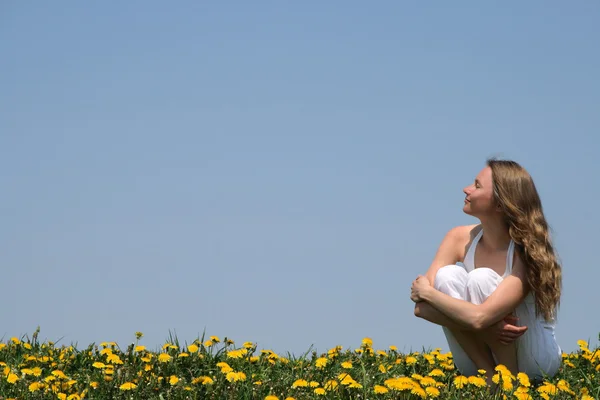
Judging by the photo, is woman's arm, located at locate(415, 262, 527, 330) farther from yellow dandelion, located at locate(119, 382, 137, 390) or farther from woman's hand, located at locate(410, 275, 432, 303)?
yellow dandelion, located at locate(119, 382, 137, 390)

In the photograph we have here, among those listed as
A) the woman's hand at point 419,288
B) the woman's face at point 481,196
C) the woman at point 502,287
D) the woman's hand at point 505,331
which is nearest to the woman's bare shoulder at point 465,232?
the woman at point 502,287

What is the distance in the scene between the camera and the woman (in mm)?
5273

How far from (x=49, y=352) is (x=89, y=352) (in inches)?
21.1

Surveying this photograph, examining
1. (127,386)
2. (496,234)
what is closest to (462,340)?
(496,234)

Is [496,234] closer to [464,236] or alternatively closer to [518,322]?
[464,236]

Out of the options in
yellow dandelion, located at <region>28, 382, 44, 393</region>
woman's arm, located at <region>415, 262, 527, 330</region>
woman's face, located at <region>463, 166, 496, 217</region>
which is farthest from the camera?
woman's face, located at <region>463, 166, 496, 217</region>

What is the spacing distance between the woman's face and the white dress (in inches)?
12.6

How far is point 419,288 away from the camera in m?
5.38

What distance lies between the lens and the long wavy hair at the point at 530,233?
5359mm

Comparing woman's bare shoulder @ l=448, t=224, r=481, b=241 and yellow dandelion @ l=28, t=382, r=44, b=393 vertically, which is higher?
A: woman's bare shoulder @ l=448, t=224, r=481, b=241

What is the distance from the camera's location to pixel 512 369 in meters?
5.52

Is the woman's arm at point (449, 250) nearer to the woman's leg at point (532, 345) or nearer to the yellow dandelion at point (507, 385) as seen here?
the woman's leg at point (532, 345)

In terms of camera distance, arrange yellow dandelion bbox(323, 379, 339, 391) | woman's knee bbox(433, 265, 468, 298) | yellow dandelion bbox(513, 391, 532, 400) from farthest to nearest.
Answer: woman's knee bbox(433, 265, 468, 298), yellow dandelion bbox(323, 379, 339, 391), yellow dandelion bbox(513, 391, 532, 400)

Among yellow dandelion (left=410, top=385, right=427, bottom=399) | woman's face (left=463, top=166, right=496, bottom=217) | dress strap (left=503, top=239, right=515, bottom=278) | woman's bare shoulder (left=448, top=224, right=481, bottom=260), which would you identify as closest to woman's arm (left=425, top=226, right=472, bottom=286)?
woman's bare shoulder (left=448, top=224, right=481, bottom=260)
